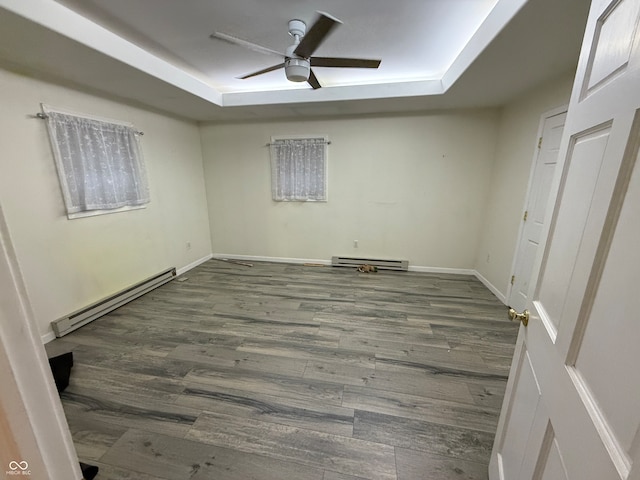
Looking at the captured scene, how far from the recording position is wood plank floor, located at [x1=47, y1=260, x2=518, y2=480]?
4.35 ft

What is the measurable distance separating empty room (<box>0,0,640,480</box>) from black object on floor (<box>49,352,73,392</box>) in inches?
1.0

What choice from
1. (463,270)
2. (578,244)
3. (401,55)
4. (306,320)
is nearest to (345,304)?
(306,320)

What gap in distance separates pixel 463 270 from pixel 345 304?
2049mm

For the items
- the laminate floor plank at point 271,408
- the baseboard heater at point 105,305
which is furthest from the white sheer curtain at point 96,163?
the laminate floor plank at point 271,408

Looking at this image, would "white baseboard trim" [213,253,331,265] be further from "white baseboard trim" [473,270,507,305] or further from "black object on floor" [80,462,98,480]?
"black object on floor" [80,462,98,480]

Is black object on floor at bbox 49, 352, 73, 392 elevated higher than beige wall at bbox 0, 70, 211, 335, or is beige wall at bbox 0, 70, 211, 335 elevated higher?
beige wall at bbox 0, 70, 211, 335

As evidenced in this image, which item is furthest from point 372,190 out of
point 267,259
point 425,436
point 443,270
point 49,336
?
point 49,336

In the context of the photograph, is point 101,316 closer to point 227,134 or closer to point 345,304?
point 345,304

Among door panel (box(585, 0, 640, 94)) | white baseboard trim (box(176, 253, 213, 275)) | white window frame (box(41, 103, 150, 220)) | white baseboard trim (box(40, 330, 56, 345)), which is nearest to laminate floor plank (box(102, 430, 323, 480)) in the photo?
white baseboard trim (box(40, 330, 56, 345))

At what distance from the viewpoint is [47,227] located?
7.42ft

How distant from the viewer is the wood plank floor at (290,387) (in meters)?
1.33

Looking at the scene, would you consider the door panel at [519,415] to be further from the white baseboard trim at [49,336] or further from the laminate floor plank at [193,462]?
the white baseboard trim at [49,336]

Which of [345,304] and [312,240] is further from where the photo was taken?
[312,240]

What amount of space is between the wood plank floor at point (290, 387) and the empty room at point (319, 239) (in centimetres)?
2
